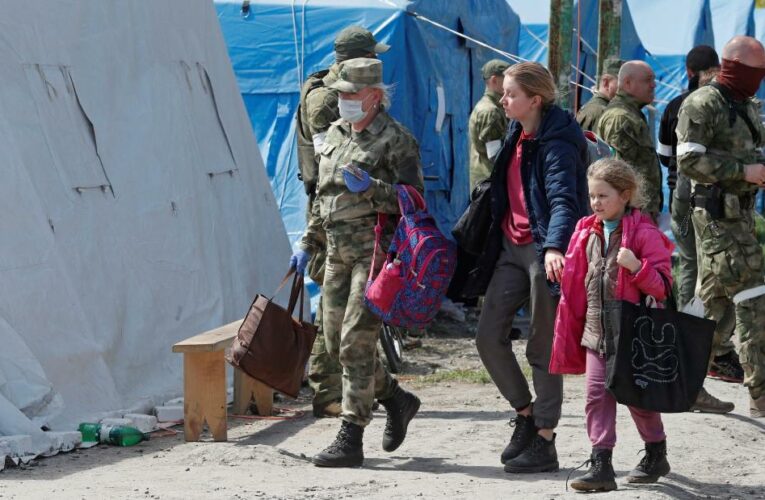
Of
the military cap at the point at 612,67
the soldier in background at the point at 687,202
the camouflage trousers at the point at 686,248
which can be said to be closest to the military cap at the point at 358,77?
the camouflage trousers at the point at 686,248

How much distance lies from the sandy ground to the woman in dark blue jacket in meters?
0.27

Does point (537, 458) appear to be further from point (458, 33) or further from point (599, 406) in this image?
point (458, 33)

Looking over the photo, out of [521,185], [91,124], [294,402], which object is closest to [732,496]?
[521,185]

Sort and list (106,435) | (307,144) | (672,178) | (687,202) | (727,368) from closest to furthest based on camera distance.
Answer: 1. (106,435)
2. (307,144)
3. (687,202)
4. (727,368)
5. (672,178)

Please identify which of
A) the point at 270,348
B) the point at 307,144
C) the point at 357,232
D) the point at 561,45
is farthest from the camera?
the point at 561,45

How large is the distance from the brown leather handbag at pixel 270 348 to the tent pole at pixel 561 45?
6.45 meters

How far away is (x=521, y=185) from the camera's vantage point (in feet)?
20.3

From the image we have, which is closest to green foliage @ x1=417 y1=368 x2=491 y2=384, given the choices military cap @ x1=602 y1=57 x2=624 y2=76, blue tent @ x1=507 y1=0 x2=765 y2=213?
military cap @ x1=602 y1=57 x2=624 y2=76

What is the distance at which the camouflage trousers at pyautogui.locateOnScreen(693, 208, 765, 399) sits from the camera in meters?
7.70

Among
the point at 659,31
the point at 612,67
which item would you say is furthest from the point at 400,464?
the point at 659,31

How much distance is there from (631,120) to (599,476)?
4512 millimetres

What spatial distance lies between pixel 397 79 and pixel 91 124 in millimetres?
4445

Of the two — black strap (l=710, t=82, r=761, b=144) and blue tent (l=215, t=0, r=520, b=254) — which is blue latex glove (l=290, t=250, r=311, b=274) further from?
blue tent (l=215, t=0, r=520, b=254)

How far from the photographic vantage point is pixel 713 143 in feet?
25.3
